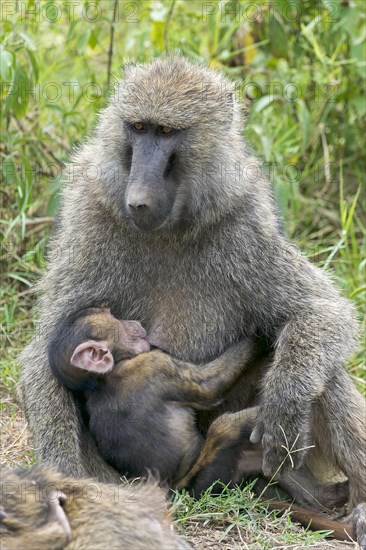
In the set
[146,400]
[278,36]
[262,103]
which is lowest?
[146,400]

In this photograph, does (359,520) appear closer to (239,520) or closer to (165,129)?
(239,520)

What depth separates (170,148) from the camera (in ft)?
12.2

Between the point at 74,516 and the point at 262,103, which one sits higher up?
the point at 262,103

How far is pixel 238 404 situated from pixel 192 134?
1044 millimetres

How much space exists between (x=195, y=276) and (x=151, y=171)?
0.47 m

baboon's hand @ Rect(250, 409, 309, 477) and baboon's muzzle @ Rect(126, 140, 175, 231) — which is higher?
baboon's muzzle @ Rect(126, 140, 175, 231)

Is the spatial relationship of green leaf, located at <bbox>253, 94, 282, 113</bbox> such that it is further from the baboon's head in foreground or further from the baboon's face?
the baboon's face

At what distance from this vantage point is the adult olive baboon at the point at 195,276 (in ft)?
12.4

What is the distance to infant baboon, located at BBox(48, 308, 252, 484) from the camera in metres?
3.64

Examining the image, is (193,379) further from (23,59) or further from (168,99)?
(23,59)

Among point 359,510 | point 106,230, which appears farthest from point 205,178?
point 359,510

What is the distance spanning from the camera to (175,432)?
365 cm

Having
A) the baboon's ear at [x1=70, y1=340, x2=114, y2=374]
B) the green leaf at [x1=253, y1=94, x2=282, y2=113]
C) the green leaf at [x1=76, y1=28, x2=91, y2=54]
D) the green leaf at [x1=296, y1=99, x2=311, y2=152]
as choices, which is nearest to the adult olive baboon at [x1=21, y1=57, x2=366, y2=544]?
the baboon's ear at [x1=70, y1=340, x2=114, y2=374]

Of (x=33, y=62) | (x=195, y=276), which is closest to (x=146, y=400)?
(x=195, y=276)
